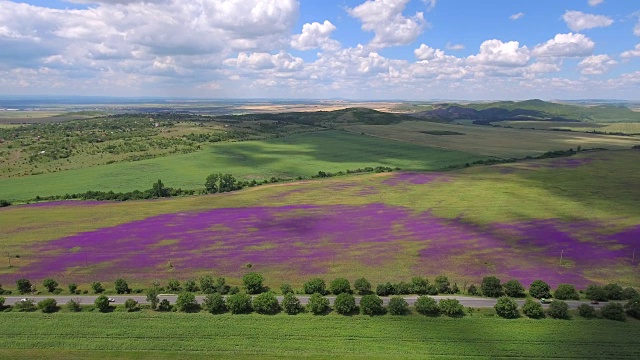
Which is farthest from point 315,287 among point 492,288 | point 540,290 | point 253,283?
point 540,290

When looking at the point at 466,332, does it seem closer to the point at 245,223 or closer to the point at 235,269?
the point at 235,269

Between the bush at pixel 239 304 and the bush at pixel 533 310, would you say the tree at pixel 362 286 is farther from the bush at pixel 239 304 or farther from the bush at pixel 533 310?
the bush at pixel 533 310

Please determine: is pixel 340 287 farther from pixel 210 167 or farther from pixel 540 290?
pixel 210 167

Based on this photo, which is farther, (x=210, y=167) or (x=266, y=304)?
(x=210, y=167)

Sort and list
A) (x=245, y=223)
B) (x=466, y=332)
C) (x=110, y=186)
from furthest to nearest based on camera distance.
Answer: (x=110, y=186) < (x=245, y=223) < (x=466, y=332)

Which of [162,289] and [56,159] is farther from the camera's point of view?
[56,159]

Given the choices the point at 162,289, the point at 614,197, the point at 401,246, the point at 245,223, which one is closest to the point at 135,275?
the point at 162,289

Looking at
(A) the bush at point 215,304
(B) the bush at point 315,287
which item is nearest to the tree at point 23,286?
(A) the bush at point 215,304
